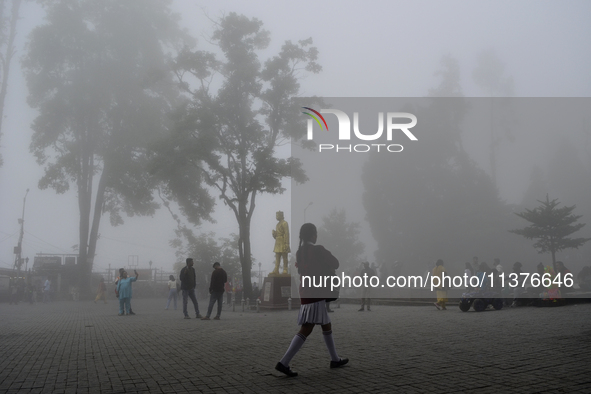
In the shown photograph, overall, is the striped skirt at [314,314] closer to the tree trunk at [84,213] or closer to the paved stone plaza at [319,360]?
the paved stone plaza at [319,360]

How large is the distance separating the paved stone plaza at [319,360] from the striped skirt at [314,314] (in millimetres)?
604

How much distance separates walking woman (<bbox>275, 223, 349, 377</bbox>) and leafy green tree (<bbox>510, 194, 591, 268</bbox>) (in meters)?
10.1

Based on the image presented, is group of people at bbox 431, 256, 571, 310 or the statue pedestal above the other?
group of people at bbox 431, 256, 571, 310

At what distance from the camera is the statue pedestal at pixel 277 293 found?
19578 millimetres

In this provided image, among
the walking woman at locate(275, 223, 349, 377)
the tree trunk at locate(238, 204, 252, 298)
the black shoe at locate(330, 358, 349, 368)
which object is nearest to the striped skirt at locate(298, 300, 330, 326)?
the walking woman at locate(275, 223, 349, 377)

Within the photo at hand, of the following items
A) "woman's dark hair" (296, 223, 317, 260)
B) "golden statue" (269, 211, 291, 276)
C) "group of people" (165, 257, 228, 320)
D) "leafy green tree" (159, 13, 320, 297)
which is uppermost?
"leafy green tree" (159, 13, 320, 297)

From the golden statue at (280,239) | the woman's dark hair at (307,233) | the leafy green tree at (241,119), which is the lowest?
the woman's dark hair at (307,233)

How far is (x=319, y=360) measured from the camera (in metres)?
6.81

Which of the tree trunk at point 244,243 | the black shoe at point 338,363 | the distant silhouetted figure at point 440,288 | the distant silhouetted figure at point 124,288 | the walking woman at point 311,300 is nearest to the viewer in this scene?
the walking woman at point 311,300

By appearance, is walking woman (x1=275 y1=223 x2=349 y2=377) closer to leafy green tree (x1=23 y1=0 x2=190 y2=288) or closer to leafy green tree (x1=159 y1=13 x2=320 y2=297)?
leafy green tree (x1=159 y1=13 x2=320 y2=297)

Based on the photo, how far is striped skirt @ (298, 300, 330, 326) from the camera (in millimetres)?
5754

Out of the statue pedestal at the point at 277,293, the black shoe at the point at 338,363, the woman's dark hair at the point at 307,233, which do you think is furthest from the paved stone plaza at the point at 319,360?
the statue pedestal at the point at 277,293

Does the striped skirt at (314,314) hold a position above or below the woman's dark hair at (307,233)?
below

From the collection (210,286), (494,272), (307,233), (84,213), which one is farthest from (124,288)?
(84,213)
